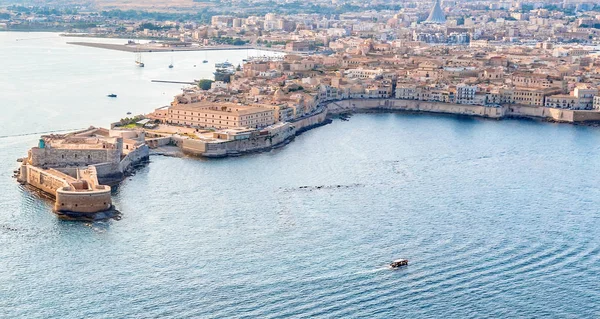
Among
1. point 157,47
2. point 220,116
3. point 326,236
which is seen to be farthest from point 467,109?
point 157,47

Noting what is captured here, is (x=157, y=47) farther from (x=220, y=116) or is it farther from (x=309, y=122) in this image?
(x=220, y=116)

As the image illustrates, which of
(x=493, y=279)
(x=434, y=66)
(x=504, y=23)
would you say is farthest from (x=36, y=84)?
(x=504, y=23)

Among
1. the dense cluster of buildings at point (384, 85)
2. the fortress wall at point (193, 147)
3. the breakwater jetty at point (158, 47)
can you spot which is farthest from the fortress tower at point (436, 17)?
the fortress wall at point (193, 147)

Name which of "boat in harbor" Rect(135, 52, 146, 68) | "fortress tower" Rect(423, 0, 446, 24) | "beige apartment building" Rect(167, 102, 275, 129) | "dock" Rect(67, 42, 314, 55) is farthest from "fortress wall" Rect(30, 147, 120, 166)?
"fortress tower" Rect(423, 0, 446, 24)

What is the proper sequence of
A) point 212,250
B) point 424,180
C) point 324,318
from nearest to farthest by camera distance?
point 324,318
point 212,250
point 424,180

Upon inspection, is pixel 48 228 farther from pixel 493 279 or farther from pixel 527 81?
pixel 527 81

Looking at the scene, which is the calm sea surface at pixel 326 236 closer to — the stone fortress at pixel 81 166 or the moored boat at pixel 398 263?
the moored boat at pixel 398 263
